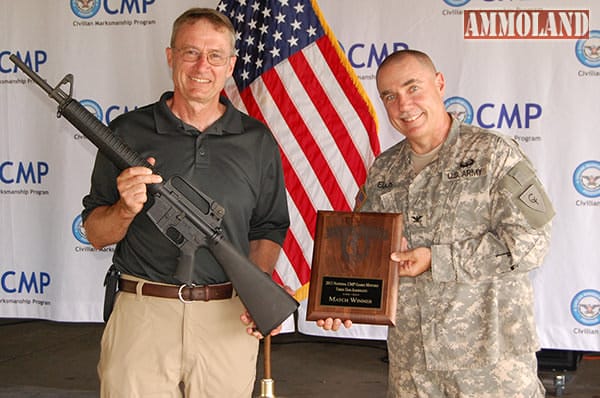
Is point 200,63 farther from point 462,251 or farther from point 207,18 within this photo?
point 462,251

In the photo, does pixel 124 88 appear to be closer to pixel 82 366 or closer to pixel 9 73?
pixel 9 73

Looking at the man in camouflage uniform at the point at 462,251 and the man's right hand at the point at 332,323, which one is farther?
the man's right hand at the point at 332,323

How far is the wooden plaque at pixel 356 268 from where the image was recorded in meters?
2.36

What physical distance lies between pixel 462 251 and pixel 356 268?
0.34 m

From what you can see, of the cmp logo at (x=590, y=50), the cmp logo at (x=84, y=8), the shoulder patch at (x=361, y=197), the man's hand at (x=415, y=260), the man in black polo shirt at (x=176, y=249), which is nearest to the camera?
the man's hand at (x=415, y=260)

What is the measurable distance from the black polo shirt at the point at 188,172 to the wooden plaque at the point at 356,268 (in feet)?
0.95

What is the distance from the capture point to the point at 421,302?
2449 mm

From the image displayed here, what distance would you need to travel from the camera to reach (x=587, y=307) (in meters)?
4.42

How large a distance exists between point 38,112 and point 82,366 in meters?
1.97

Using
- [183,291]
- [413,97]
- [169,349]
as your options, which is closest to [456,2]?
[413,97]

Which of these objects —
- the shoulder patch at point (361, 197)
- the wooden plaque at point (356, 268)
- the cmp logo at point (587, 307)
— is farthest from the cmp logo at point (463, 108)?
the wooden plaque at point (356, 268)

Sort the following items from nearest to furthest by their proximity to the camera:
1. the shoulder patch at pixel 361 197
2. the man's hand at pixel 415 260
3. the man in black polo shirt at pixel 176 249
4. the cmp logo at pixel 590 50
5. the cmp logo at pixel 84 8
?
1. the man's hand at pixel 415 260
2. the man in black polo shirt at pixel 176 249
3. the shoulder patch at pixel 361 197
4. the cmp logo at pixel 590 50
5. the cmp logo at pixel 84 8

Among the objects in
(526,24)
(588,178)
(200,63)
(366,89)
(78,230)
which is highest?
(526,24)

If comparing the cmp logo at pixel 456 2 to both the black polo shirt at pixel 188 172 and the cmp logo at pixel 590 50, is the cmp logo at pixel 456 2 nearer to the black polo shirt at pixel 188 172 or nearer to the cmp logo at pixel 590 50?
the cmp logo at pixel 590 50
